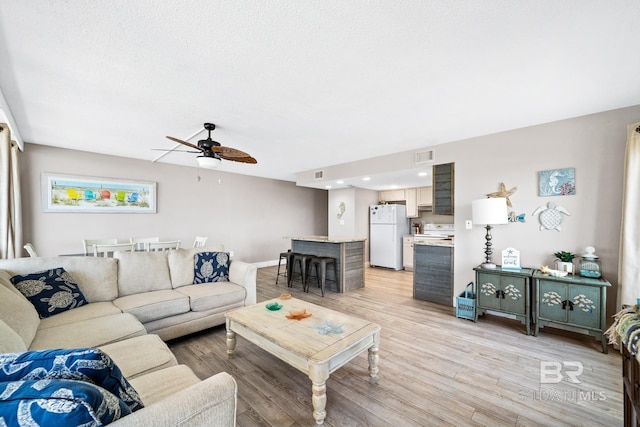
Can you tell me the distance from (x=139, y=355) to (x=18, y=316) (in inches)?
33.9

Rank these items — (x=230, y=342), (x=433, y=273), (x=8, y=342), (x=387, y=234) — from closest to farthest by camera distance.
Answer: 1. (x=8, y=342)
2. (x=230, y=342)
3. (x=433, y=273)
4. (x=387, y=234)

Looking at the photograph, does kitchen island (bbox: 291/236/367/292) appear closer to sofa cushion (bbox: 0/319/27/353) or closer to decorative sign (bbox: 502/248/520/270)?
decorative sign (bbox: 502/248/520/270)

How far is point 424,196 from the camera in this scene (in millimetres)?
6508

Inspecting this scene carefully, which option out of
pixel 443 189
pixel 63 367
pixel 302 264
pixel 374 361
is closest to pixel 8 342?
pixel 63 367

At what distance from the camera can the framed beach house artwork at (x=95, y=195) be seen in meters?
4.21

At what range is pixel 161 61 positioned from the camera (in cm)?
195

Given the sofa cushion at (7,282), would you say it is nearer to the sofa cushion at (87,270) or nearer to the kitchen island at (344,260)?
the sofa cushion at (87,270)

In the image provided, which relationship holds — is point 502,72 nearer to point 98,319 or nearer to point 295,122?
point 295,122

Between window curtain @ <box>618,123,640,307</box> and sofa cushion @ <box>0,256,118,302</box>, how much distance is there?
509 centimetres

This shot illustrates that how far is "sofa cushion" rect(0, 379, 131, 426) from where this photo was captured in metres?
0.56

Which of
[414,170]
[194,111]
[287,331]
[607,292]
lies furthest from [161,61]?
[607,292]

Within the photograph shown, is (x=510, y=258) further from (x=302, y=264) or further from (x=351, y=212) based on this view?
(x=351, y=212)

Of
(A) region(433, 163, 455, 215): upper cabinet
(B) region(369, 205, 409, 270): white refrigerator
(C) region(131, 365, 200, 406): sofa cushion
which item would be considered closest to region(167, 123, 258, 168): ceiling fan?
(C) region(131, 365, 200, 406): sofa cushion

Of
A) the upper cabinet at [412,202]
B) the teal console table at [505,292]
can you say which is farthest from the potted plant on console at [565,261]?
the upper cabinet at [412,202]
